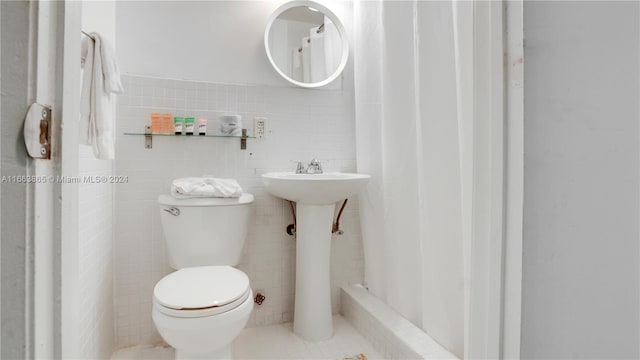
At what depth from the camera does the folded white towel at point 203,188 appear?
1.51 meters

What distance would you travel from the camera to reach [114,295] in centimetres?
161

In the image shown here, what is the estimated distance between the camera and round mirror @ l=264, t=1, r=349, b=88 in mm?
1861

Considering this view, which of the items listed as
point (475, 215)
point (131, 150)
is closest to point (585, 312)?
point (475, 215)

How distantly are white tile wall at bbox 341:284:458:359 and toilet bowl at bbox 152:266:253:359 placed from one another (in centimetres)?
64

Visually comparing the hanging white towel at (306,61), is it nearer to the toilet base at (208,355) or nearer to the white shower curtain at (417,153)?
the white shower curtain at (417,153)

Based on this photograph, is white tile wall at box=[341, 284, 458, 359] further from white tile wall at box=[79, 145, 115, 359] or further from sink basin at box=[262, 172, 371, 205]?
white tile wall at box=[79, 145, 115, 359]

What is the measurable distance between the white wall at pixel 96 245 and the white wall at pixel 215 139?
0.09 meters

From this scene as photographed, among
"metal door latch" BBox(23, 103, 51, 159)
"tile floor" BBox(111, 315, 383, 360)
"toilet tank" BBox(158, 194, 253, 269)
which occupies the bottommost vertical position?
"tile floor" BBox(111, 315, 383, 360)

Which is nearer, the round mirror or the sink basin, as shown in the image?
the sink basin

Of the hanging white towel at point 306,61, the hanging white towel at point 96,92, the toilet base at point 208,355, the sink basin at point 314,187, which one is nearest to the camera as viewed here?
the hanging white towel at point 96,92

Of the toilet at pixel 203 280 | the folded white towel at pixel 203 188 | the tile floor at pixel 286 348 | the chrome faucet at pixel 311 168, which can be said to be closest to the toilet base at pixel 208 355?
the toilet at pixel 203 280

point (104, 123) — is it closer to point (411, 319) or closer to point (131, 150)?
point (131, 150)

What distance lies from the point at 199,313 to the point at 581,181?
43.2 inches

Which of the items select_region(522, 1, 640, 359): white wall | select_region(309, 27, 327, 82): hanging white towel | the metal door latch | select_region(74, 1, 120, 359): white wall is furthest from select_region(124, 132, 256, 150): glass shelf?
select_region(522, 1, 640, 359): white wall
